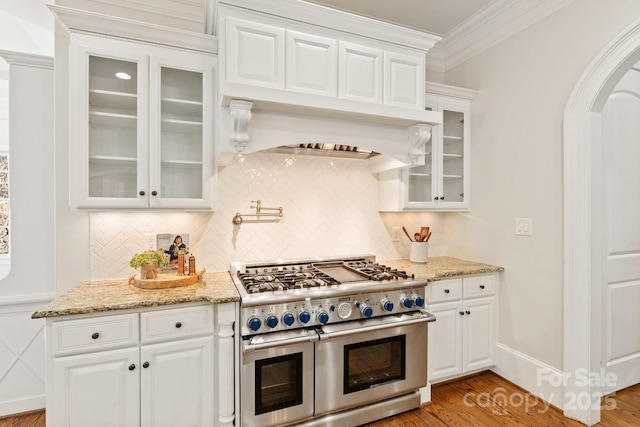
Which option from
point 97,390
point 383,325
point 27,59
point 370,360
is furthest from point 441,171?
point 27,59

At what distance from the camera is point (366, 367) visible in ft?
7.02

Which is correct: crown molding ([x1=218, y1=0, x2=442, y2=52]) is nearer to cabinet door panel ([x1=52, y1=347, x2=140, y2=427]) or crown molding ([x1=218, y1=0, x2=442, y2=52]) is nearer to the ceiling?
the ceiling

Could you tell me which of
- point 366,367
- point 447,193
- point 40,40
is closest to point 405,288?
point 366,367

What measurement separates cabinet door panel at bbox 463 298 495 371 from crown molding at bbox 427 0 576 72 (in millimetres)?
2205

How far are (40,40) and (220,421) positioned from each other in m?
3.30

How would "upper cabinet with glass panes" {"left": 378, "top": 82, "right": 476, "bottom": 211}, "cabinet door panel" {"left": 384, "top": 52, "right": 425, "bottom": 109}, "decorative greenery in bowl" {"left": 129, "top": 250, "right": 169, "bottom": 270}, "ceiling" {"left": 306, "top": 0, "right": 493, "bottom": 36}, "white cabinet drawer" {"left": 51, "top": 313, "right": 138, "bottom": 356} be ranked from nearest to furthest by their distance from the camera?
"white cabinet drawer" {"left": 51, "top": 313, "right": 138, "bottom": 356}
"decorative greenery in bowl" {"left": 129, "top": 250, "right": 169, "bottom": 270}
"cabinet door panel" {"left": 384, "top": 52, "right": 425, "bottom": 109}
"ceiling" {"left": 306, "top": 0, "right": 493, "bottom": 36}
"upper cabinet with glass panes" {"left": 378, "top": 82, "right": 476, "bottom": 211}

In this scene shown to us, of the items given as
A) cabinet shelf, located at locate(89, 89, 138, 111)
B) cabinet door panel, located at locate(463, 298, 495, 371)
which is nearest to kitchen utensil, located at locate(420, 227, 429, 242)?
cabinet door panel, located at locate(463, 298, 495, 371)

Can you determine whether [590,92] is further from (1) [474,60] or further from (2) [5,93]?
(2) [5,93]

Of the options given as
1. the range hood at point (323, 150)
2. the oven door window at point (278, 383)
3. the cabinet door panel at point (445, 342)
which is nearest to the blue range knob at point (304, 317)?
the oven door window at point (278, 383)

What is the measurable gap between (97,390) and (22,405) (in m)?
1.04

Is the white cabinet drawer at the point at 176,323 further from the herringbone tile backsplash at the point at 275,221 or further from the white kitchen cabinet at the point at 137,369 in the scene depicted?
the herringbone tile backsplash at the point at 275,221

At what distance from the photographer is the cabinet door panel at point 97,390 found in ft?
5.38

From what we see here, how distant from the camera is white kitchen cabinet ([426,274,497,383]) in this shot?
2.44 m

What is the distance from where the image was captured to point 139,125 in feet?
6.61
